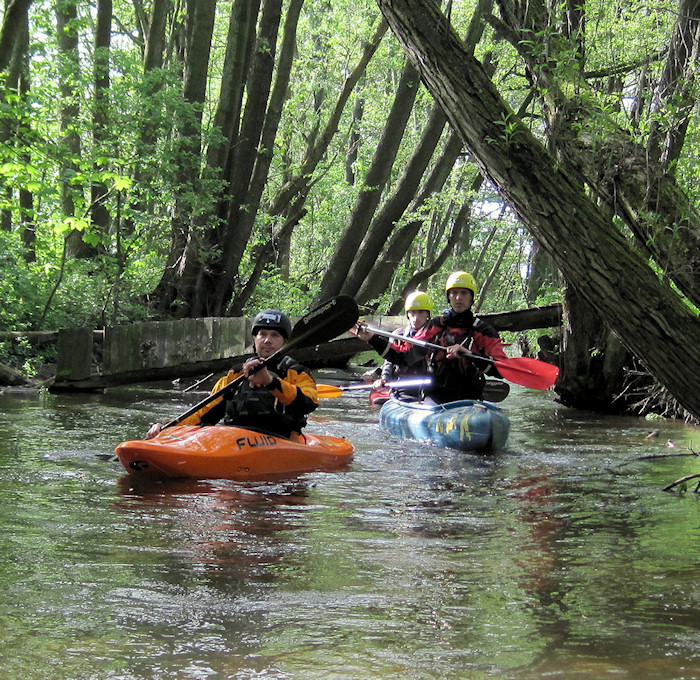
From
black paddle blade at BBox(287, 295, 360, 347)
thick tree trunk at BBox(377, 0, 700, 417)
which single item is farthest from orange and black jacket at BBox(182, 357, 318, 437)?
thick tree trunk at BBox(377, 0, 700, 417)

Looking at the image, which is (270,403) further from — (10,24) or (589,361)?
(589,361)

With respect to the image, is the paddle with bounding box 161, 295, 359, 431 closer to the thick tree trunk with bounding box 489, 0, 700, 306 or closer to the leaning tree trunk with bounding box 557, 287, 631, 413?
the thick tree trunk with bounding box 489, 0, 700, 306

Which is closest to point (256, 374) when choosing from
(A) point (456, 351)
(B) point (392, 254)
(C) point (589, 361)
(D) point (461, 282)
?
(A) point (456, 351)

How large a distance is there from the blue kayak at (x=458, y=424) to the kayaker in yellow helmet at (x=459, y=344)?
0.87ft

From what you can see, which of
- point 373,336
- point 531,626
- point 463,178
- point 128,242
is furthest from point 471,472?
point 463,178

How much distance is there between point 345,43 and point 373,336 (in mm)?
13200

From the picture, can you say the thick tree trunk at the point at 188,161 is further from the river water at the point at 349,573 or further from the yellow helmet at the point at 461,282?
the river water at the point at 349,573

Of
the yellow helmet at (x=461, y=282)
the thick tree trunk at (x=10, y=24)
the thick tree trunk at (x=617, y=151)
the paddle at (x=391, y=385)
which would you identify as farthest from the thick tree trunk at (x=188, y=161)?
the thick tree trunk at (x=617, y=151)

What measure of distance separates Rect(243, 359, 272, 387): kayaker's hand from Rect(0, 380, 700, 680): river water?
2.30ft

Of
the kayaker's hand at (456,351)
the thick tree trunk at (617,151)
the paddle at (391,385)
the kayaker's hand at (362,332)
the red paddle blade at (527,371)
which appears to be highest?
the thick tree trunk at (617,151)

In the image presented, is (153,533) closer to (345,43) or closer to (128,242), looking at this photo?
(128,242)

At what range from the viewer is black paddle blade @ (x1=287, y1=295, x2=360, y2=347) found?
6707mm

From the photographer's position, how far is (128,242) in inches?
521

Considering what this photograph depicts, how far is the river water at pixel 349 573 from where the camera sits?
106 inches
